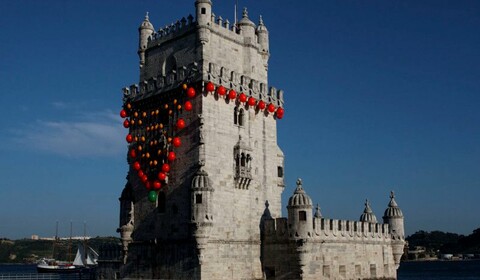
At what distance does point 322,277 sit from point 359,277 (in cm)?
823

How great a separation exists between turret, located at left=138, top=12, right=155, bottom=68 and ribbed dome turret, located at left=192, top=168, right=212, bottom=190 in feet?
53.5

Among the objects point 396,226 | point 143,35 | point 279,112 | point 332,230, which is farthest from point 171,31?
point 396,226

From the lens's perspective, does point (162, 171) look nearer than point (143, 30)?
Yes

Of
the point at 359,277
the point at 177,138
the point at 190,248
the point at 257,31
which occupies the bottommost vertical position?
the point at 359,277

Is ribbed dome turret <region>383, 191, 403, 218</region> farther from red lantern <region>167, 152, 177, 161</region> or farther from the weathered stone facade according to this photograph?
red lantern <region>167, 152, 177, 161</region>

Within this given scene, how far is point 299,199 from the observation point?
47.9 meters

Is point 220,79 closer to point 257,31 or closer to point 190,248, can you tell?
point 257,31

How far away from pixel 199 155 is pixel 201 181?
264cm

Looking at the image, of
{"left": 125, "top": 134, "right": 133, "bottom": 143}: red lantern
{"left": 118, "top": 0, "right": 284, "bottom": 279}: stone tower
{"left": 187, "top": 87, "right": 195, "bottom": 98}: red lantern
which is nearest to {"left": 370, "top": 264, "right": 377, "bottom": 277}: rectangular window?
{"left": 118, "top": 0, "right": 284, "bottom": 279}: stone tower

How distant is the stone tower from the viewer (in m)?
45.6

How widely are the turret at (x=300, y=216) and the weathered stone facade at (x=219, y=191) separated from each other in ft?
0.30

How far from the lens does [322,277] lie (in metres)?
48.7

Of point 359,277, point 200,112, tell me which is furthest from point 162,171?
point 359,277

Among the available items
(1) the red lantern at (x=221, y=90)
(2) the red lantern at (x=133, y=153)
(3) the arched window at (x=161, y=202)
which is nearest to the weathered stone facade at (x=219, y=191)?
(3) the arched window at (x=161, y=202)
